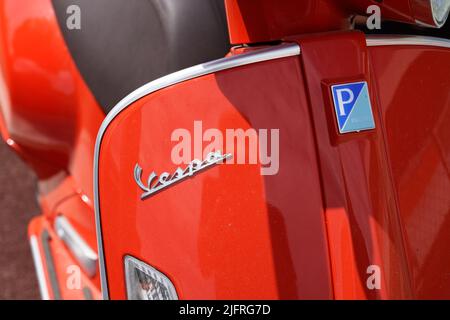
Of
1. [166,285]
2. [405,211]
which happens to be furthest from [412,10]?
[166,285]

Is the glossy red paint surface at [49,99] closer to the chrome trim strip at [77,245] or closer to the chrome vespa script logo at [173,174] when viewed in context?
the chrome trim strip at [77,245]

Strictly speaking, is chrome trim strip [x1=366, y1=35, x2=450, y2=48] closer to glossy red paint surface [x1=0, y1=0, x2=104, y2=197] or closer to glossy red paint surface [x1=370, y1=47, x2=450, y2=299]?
glossy red paint surface [x1=370, y1=47, x2=450, y2=299]

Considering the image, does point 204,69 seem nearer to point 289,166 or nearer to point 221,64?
point 221,64

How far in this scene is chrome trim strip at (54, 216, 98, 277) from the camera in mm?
1554

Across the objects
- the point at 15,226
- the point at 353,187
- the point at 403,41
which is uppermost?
the point at 15,226

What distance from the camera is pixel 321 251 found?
3.36 ft

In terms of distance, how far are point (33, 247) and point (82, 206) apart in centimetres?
26

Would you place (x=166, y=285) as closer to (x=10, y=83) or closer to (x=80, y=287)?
(x=80, y=287)

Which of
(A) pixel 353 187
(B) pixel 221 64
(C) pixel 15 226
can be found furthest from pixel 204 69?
(C) pixel 15 226

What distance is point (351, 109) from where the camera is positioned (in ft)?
3.37

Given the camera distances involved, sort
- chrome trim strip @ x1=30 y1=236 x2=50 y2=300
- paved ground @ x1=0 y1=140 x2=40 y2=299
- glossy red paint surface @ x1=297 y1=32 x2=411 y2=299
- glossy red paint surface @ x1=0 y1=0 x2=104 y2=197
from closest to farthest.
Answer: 1. glossy red paint surface @ x1=297 y1=32 x2=411 y2=299
2. glossy red paint surface @ x1=0 y1=0 x2=104 y2=197
3. chrome trim strip @ x1=30 y1=236 x2=50 y2=300
4. paved ground @ x1=0 y1=140 x2=40 y2=299

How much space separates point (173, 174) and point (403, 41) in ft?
1.26

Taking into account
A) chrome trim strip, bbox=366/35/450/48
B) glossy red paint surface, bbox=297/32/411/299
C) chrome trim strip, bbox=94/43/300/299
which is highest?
chrome trim strip, bbox=366/35/450/48

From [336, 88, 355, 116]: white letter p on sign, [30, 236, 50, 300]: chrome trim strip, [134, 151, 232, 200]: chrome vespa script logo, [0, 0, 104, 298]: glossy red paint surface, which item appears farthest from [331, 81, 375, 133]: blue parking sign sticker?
[30, 236, 50, 300]: chrome trim strip
